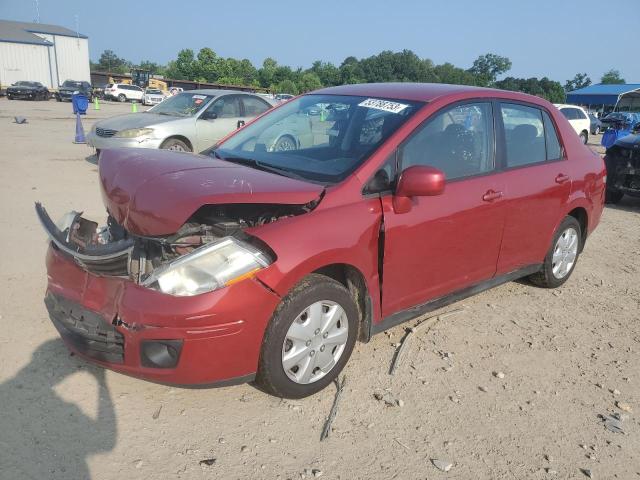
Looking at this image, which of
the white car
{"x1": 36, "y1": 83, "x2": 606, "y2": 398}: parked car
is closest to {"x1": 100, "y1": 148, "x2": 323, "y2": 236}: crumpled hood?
{"x1": 36, "y1": 83, "x2": 606, "y2": 398}: parked car

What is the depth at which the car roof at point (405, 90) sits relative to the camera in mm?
3400

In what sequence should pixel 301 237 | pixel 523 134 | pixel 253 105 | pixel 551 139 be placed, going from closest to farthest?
pixel 301 237 → pixel 523 134 → pixel 551 139 → pixel 253 105

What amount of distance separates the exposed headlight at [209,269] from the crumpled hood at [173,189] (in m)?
0.19

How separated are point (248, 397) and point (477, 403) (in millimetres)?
1325

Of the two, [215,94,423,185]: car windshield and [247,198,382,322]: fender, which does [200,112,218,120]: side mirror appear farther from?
[247,198,382,322]: fender

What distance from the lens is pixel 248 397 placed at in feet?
9.15

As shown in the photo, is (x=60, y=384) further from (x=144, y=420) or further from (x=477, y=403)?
(x=477, y=403)

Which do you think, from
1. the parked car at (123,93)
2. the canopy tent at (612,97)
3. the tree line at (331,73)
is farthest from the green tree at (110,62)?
the canopy tent at (612,97)

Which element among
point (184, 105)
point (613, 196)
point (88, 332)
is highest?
point (184, 105)

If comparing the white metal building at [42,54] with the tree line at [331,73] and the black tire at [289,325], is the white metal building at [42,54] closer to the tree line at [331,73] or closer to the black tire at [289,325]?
the tree line at [331,73]

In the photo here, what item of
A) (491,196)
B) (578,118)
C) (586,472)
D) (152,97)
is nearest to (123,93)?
(152,97)

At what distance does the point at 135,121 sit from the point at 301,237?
781cm

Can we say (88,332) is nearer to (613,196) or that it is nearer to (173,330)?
(173,330)

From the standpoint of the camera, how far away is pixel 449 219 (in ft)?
10.5
